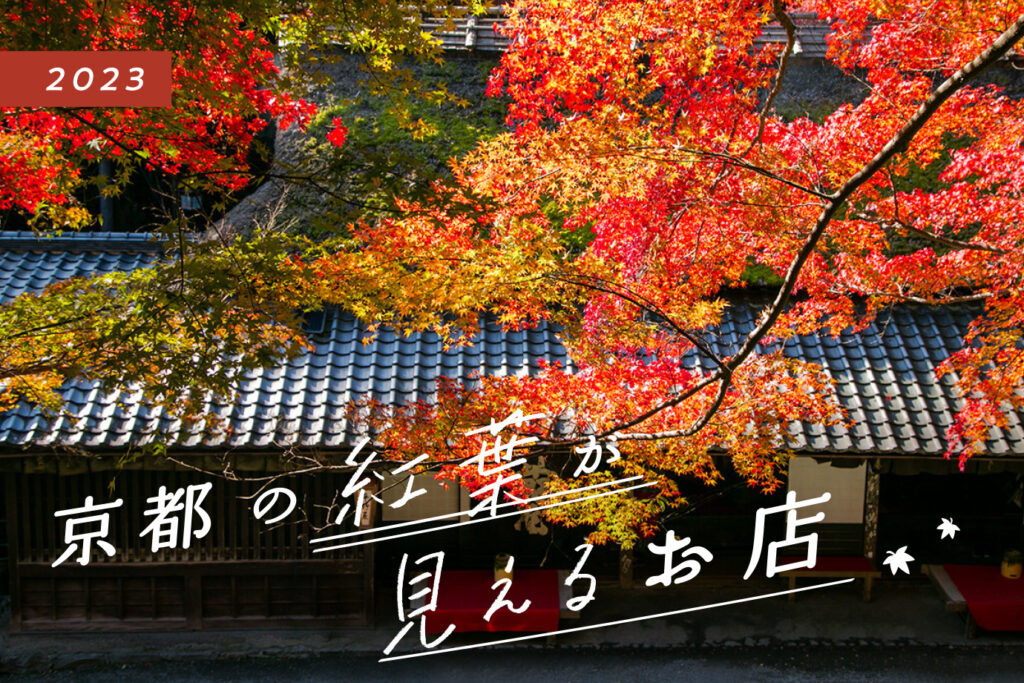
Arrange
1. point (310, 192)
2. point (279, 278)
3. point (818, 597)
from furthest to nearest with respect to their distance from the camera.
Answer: point (310, 192) → point (818, 597) → point (279, 278)

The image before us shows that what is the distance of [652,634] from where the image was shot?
865 cm

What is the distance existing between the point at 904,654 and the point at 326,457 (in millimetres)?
6350

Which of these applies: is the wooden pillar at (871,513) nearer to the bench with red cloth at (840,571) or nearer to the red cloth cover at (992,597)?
the bench with red cloth at (840,571)

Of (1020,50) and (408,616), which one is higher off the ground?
(1020,50)

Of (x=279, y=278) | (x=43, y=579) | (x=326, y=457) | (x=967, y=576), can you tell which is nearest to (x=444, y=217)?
(x=279, y=278)

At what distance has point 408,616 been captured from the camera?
8.72 m

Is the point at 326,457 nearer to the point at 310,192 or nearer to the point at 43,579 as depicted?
the point at 43,579

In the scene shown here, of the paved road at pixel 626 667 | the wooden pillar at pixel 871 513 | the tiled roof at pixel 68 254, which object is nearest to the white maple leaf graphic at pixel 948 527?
the wooden pillar at pixel 871 513

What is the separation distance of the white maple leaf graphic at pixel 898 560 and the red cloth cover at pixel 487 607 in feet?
13.4

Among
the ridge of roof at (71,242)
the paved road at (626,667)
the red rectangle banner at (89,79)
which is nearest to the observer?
the red rectangle banner at (89,79)

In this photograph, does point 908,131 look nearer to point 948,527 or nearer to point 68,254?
point 948,527

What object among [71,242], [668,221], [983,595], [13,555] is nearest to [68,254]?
[71,242]

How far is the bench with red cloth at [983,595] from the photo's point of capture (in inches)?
329

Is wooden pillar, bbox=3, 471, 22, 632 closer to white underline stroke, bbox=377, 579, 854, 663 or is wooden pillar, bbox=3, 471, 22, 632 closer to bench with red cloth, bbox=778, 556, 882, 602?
white underline stroke, bbox=377, 579, 854, 663
